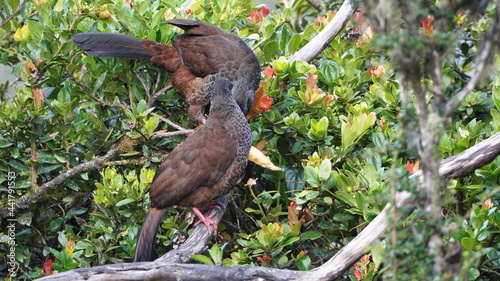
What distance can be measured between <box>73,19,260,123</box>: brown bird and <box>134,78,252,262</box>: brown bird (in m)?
0.49

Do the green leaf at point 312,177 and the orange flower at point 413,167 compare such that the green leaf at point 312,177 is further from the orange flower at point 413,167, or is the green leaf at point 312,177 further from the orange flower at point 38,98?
the orange flower at point 38,98

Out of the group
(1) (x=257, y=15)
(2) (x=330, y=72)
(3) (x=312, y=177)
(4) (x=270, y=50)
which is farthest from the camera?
(1) (x=257, y=15)

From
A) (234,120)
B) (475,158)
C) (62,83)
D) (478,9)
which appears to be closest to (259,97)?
(234,120)

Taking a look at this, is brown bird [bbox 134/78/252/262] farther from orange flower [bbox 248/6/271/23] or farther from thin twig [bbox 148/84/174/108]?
orange flower [bbox 248/6/271/23]

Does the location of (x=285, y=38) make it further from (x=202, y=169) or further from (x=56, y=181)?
(x=56, y=181)

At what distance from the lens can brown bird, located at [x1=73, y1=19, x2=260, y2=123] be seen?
375cm

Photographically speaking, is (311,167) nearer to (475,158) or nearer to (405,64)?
(475,158)

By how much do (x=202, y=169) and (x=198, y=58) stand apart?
1197mm

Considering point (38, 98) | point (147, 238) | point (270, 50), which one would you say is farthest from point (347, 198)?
point (38, 98)

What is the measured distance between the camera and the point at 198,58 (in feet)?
13.6

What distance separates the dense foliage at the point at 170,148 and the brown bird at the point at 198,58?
0.09m

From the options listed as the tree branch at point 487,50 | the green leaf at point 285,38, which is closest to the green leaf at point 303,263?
the tree branch at point 487,50

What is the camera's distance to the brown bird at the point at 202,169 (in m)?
3.09

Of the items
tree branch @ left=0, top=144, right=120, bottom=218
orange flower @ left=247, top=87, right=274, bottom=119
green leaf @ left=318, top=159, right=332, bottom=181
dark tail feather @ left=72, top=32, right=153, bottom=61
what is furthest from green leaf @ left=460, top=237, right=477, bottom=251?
dark tail feather @ left=72, top=32, right=153, bottom=61
